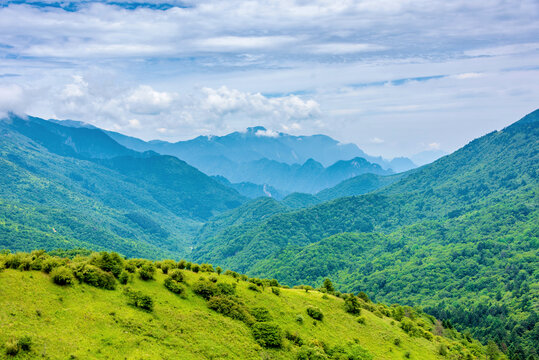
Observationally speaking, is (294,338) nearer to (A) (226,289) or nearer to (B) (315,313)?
(B) (315,313)

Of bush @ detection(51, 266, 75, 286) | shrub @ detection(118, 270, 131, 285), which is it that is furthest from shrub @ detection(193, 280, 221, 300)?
bush @ detection(51, 266, 75, 286)

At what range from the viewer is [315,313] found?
78375 millimetres

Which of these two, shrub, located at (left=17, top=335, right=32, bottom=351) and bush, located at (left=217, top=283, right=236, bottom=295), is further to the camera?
bush, located at (left=217, top=283, right=236, bottom=295)

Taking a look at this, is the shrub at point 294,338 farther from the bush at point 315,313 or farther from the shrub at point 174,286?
the shrub at point 174,286

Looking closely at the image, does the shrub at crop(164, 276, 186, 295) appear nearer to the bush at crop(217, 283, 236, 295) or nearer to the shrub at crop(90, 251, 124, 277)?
the bush at crop(217, 283, 236, 295)

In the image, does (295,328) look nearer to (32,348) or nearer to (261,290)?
(261,290)

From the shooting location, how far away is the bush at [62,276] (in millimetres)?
51562

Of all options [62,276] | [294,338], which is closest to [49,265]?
[62,276]

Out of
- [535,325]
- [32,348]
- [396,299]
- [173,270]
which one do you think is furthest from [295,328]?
[396,299]

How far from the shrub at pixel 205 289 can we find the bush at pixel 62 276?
21.2 m

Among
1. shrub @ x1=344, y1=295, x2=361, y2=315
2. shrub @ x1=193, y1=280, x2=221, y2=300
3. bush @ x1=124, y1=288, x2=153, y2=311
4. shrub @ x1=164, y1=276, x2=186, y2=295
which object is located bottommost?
shrub @ x1=344, y1=295, x2=361, y2=315

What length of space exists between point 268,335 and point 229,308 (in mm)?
8301

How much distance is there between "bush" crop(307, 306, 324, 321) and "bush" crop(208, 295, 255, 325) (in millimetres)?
16927

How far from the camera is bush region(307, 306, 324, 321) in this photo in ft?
257
